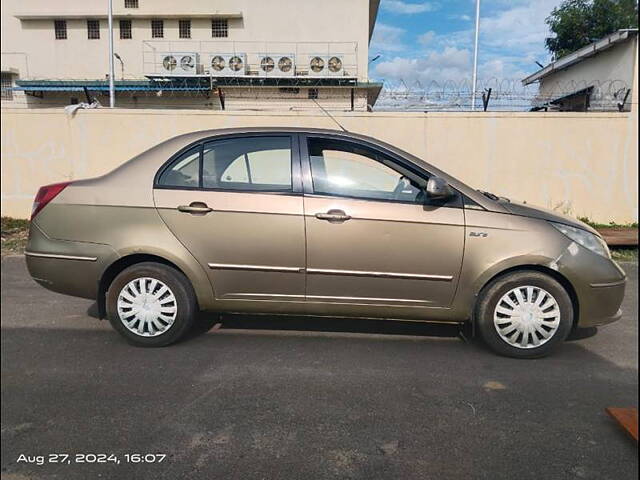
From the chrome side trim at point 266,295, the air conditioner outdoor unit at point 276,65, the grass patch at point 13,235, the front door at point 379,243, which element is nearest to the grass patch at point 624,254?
the front door at point 379,243

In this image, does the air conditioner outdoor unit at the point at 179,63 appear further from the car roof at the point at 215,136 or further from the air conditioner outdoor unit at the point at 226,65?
the car roof at the point at 215,136

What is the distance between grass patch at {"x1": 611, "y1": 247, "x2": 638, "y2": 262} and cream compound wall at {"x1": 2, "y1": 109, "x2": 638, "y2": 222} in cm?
147

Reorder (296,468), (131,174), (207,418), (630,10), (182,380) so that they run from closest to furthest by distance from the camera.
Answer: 1. (630,10)
2. (296,468)
3. (207,418)
4. (182,380)
5. (131,174)

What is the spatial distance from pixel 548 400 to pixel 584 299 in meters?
0.88

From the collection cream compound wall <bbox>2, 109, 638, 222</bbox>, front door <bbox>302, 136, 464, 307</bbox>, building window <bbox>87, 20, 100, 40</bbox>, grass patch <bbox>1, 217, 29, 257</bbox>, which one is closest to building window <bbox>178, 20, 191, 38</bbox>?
building window <bbox>87, 20, 100, 40</bbox>

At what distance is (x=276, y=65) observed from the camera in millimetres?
18906

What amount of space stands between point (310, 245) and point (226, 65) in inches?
682

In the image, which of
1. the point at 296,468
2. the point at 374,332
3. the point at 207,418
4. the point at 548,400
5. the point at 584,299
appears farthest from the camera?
the point at 374,332

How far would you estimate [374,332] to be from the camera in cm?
376

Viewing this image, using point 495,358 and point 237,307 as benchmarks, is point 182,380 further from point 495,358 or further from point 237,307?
point 495,358

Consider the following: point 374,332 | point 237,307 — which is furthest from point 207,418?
point 374,332

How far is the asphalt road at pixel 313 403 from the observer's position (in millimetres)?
2068

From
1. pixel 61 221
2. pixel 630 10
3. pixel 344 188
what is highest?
pixel 630 10

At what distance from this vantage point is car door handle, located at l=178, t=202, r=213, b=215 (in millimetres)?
3303
